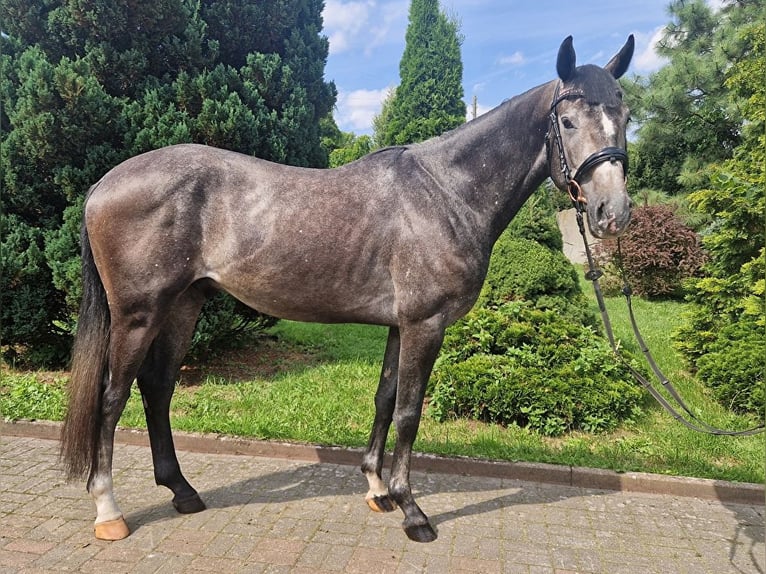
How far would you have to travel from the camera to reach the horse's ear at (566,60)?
240cm

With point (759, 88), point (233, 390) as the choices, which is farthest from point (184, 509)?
point (759, 88)

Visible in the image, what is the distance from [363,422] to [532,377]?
1545 mm

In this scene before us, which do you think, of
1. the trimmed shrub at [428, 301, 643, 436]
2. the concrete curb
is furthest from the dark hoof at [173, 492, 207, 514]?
the trimmed shrub at [428, 301, 643, 436]

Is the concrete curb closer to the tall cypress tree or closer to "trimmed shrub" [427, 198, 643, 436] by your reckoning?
"trimmed shrub" [427, 198, 643, 436]

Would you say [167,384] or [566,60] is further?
[167,384]

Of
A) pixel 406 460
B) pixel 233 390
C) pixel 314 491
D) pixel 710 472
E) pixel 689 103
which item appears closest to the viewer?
pixel 406 460

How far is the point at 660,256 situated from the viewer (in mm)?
11562

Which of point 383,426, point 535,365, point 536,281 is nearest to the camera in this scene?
point 383,426

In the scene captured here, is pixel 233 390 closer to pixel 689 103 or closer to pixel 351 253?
pixel 351 253

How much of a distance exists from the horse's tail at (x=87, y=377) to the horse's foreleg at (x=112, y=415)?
0.12ft

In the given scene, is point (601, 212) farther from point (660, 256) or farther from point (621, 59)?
point (660, 256)

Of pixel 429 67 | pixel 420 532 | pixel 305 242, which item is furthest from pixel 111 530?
pixel 429 67

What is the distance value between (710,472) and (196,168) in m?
3.88

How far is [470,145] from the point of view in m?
2.75
